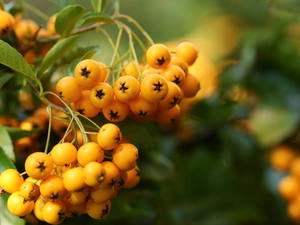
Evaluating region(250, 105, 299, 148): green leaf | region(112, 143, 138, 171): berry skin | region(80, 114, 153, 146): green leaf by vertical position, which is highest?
region(112, 143, 138, 171): berry skin

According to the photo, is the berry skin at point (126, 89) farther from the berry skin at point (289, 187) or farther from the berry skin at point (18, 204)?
the berry skin at point (289, 187)

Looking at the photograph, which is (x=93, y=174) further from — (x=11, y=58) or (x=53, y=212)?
(x=11, y=58)

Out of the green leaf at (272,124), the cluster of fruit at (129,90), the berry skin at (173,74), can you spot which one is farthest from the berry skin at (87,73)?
the green leaf at (272,124)

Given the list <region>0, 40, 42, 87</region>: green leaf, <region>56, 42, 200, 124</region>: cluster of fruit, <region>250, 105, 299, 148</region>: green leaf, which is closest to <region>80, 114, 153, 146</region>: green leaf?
<region>56, 42, 200, 124</region>: cluster of fruit

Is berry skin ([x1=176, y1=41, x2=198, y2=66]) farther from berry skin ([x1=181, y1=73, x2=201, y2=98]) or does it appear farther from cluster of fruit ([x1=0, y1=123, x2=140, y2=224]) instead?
cluster of fruit ([x1=0, y1=123, x2=140, y2=224])

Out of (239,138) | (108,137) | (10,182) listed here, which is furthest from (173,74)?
Result: (239,138)

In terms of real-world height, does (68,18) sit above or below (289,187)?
above
